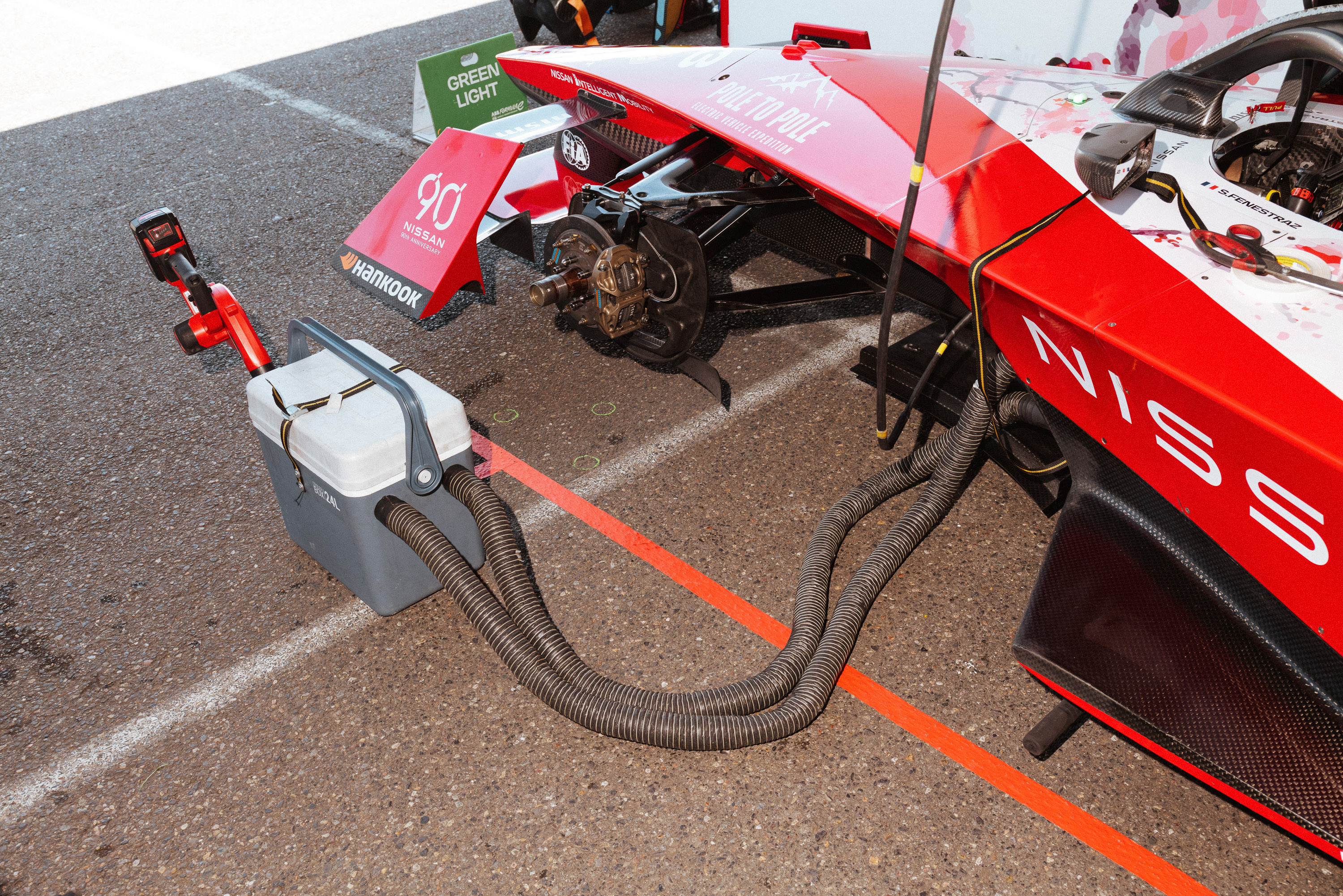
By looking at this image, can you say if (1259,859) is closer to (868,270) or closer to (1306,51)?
(1306,51)

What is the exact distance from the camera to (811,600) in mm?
2551

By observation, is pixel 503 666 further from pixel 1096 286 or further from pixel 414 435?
pixel 1096 286

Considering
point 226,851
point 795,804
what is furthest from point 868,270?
point 226,851

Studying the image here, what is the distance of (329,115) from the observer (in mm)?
6121

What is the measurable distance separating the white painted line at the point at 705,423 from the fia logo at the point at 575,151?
1251 millimetres

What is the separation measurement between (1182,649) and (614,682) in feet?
4.39

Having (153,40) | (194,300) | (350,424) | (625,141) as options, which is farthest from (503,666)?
(153,40)

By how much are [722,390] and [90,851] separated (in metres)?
2.31

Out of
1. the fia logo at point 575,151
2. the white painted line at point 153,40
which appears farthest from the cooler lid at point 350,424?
the white painted line at point 153,40

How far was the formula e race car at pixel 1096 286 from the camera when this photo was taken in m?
1.87

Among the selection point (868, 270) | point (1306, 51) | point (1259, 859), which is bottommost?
point (1259, 859)

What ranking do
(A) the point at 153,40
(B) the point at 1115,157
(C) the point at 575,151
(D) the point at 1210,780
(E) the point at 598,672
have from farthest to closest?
1. (A) the point at 153,40
2. (C) the point at 575,151
3. (E) the point at 598,672
4. (B) the point at 1115,157
5. (D) the point at 1210,780

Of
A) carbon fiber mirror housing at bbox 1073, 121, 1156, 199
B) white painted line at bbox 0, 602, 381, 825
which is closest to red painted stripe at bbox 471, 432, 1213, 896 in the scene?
white painted line at bbox 0, 602, 381, 825

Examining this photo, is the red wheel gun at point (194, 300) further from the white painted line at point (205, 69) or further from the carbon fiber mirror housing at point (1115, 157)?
the white painted line at point (205, 69)
